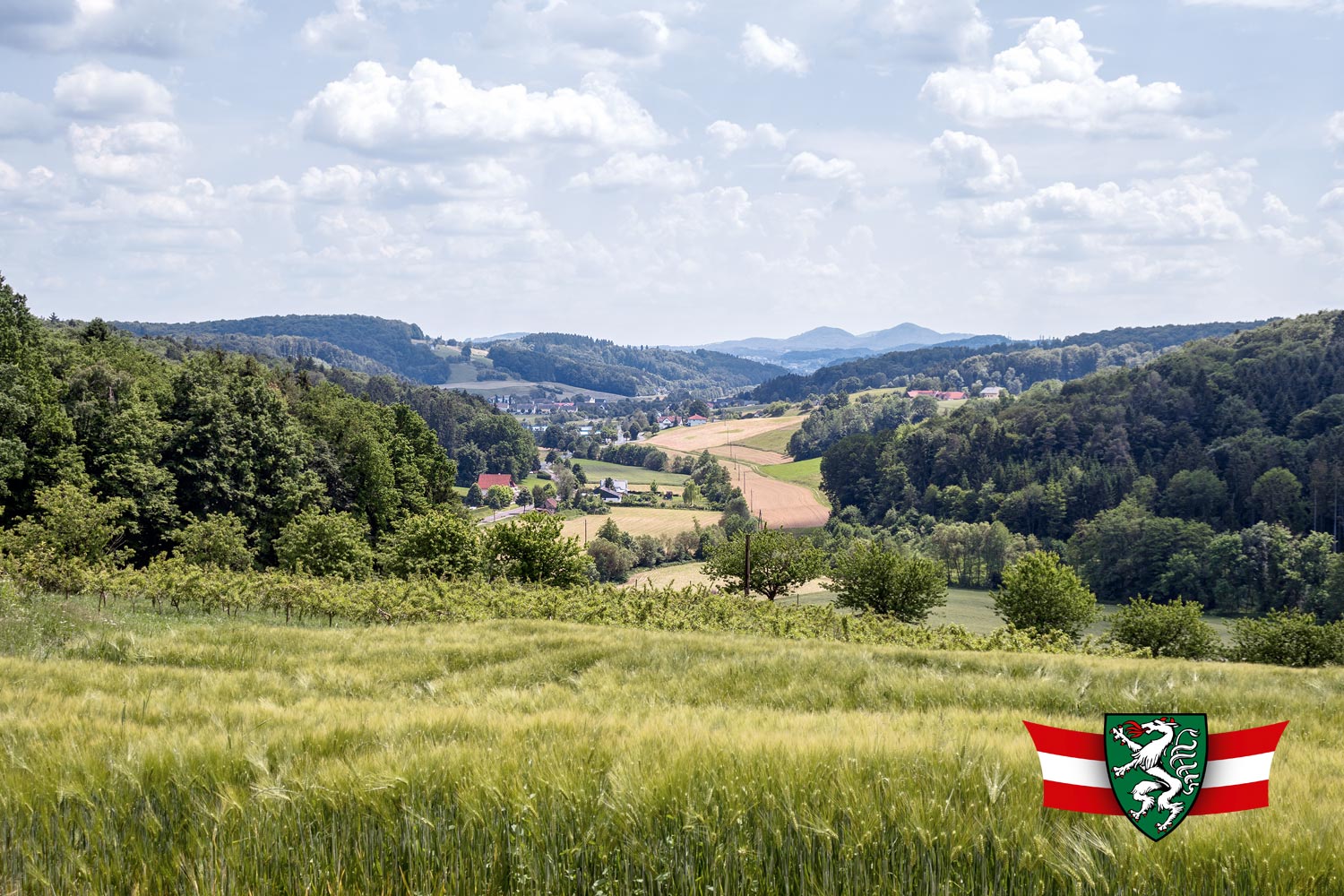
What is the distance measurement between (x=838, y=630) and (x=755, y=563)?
35530mm

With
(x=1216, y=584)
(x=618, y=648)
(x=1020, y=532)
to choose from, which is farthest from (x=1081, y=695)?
(x=1020, y=532)

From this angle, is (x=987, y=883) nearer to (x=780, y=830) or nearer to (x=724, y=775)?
(x=780, y=830)

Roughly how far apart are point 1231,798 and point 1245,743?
0.57 ft

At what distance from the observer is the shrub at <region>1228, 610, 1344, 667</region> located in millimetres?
54031

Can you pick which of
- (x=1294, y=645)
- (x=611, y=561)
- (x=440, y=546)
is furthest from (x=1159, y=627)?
(x=611, y=561)

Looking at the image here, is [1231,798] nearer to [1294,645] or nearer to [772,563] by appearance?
[1294,645]

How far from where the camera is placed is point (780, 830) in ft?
14.3

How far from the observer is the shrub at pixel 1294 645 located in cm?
5403

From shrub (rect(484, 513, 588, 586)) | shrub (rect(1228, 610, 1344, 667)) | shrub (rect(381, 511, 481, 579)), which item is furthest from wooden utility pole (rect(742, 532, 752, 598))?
shrub (rect(1228, 610, 1344, 667))

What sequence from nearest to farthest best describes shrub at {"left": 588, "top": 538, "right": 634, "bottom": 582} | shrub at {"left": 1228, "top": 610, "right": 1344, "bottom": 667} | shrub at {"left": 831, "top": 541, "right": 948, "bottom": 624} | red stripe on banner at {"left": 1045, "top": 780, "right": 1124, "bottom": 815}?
red stripe on banner at {"left": 1045, "top": 780, "right": 1124, "bottom": 815}
shrub at {"left": 1228, "top": 610, "right": 1344, "bottom": 667}
shrub at {"left": 831, "top": 541, "right": 948, "bottom": 624}
shrub at {"left": 588, "top": 538, "right": 634, "bottom": 582}

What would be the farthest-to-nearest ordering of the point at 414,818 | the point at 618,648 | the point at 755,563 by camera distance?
1. the point at 755,563
2. the point at 618,648
3. the point at 414,818

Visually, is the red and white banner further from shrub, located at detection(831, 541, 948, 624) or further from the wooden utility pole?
shrub, located at detection(831, 541, 948, 624)

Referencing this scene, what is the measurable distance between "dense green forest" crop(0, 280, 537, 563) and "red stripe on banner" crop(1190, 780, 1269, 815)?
148 feet

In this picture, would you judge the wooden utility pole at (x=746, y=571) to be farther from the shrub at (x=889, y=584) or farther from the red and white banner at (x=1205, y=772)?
the red and white banner at (x=1205, y=772)
